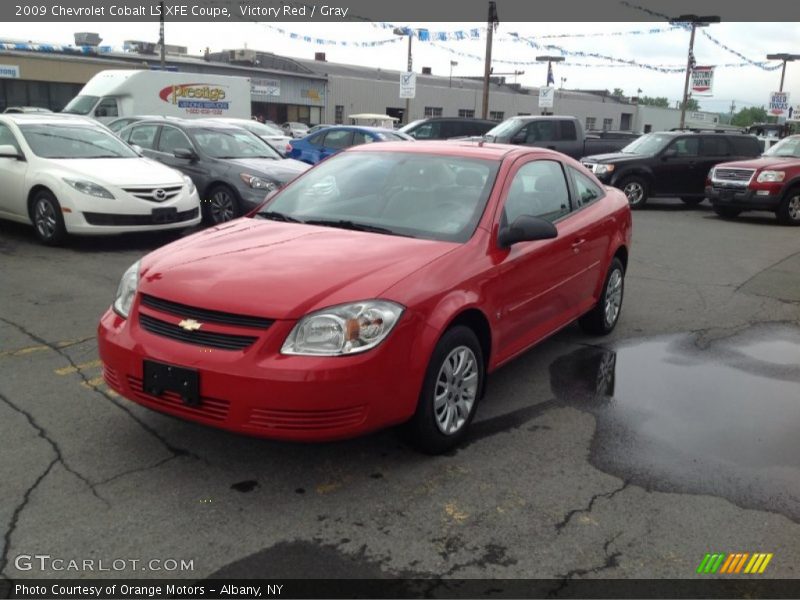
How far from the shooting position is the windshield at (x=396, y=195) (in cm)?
434

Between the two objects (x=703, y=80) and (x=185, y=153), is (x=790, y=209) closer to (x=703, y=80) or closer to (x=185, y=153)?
(x=185, y=153)

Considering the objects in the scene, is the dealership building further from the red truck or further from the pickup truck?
the red truck

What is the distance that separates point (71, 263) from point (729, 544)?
719 centimetres

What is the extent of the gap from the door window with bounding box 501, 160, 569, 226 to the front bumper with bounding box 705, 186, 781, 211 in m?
10.4

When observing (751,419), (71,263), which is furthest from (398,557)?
(71,263)

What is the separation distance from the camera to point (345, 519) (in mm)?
3252

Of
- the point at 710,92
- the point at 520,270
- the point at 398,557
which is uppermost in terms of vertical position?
Answer: the point at 710,92

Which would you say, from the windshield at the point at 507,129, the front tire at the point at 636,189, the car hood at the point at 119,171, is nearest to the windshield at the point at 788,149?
the front tire at the point at 636,189

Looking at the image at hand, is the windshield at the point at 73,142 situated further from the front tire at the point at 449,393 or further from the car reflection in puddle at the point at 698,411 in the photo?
the front tire at the point at 449,393

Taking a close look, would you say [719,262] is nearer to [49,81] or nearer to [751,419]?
[751,419]

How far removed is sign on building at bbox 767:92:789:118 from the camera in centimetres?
4141

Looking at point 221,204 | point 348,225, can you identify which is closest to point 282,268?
point 348,225

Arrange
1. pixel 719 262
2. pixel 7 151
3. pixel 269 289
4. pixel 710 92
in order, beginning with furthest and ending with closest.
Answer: pixel 710 92 < pixel 719 262 < pixel 7 151 < pixel 269 289

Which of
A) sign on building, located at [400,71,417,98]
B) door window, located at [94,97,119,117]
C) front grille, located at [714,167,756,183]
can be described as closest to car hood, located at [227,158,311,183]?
front grille, located at [714,167,756,183]
